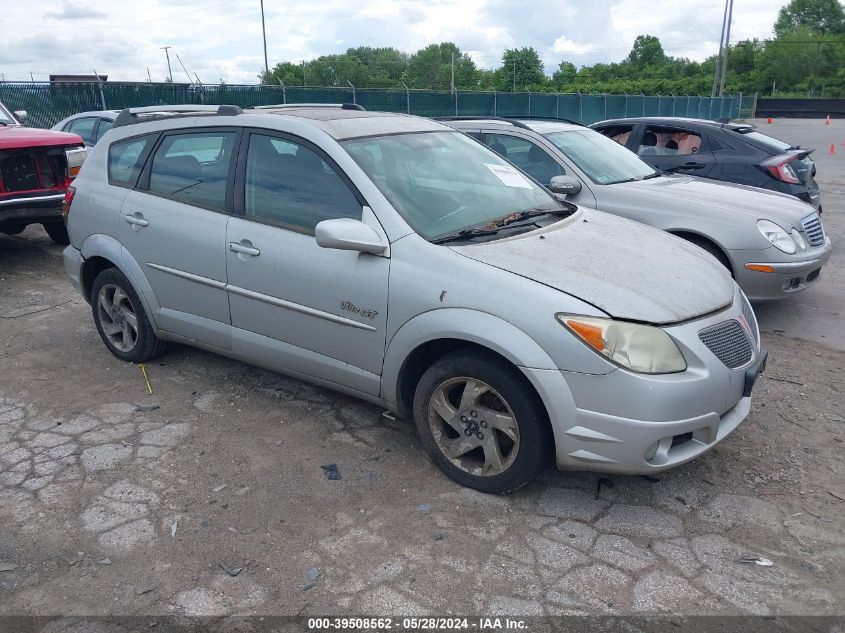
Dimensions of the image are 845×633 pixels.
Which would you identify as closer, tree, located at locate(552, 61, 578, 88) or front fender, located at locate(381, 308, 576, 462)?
front fender, located at locate(381, 308, 576, 462)

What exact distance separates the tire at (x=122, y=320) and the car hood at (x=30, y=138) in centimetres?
333

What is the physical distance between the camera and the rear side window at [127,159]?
4875 millimetres

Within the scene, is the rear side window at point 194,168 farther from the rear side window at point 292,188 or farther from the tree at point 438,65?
the tree at point 438,65

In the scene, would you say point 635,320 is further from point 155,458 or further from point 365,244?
point 155,458

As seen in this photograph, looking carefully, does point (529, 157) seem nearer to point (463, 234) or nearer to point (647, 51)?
point (463, 234)

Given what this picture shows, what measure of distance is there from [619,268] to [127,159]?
3.43 m

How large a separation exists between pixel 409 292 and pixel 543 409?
86cm

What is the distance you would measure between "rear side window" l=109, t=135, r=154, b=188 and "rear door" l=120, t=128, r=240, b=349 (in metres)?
0.10

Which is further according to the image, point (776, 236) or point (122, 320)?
point (776, 236)

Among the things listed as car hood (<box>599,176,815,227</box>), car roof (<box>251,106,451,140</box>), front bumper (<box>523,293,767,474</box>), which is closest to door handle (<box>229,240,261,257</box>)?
car roof (<box>251,106,451,140</box>)

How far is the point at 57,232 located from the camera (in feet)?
29.5

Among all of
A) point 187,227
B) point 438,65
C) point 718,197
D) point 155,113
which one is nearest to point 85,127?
point 155,113

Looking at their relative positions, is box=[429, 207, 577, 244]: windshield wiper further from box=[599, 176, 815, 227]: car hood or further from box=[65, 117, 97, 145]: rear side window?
box=[65, 117, 97, 145]: rear side window

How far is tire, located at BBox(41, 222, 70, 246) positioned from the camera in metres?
8.86
